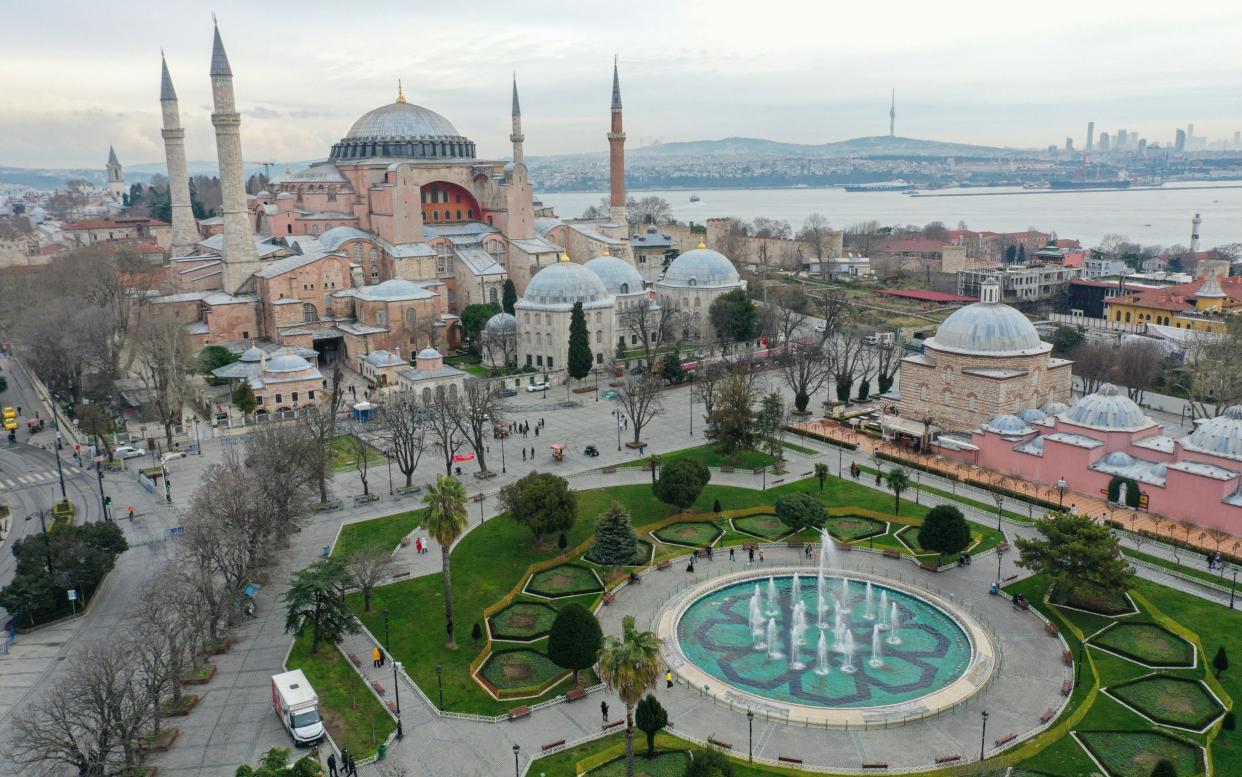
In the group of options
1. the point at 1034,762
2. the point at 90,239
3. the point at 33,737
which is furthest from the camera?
the point at 90,239

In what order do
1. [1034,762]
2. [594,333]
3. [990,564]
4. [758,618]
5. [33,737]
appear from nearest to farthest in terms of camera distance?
1. [33,737]
2. [1034,762]
3. [758,618]
4. [990,564]
5. [594,333]

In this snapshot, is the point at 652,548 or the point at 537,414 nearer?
the point at 652,548

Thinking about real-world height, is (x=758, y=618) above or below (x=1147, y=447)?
below

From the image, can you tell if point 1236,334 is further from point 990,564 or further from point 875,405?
point 990,564

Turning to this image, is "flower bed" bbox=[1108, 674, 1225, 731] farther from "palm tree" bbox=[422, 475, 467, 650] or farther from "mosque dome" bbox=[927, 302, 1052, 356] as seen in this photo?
"mosque dome" bbox=[927, 302, 1052, 356]

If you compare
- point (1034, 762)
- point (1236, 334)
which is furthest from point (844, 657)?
point (1236, 334)

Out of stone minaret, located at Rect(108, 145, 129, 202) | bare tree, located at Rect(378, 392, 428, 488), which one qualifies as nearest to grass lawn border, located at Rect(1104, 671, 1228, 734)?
bare tree, located at Rect(378, 392, 428, 488)
